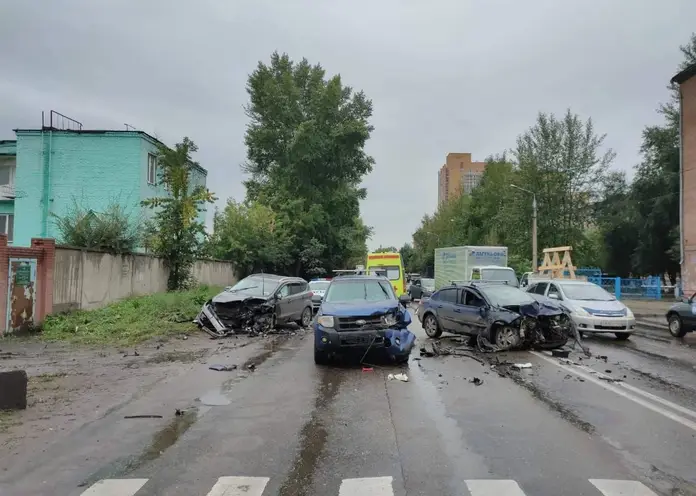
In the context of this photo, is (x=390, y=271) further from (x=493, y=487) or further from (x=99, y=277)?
(x=493, y=487)

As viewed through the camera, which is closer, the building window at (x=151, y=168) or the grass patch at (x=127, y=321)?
the grass patch at (x=127, y=321)

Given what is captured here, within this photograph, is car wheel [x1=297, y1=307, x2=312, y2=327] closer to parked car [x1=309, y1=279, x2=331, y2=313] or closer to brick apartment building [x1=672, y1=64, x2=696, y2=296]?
parked car [x1=309, y1=279, x2=331, y2=313]

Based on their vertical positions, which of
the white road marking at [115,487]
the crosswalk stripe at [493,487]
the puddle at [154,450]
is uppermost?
the crosswalk stripe at [493,487]

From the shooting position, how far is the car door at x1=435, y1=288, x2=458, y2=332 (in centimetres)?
1398

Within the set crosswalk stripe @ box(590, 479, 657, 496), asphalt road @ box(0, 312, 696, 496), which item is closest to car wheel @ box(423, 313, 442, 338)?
asphalt road @ box(0, 312, 696, 496)

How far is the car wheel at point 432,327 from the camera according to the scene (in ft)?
48.7

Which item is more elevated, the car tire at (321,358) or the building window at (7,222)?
the building window at (7,222)

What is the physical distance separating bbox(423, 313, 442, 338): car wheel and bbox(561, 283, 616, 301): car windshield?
12.8 ft

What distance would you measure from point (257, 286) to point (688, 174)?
2491cm

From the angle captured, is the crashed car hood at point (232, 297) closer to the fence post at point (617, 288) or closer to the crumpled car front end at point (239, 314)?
the crumpled car front end at point (239, 314)

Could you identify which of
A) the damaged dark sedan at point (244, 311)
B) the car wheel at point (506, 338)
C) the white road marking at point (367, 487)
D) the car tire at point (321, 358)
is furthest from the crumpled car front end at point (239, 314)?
the white road marking at point (367, 487)

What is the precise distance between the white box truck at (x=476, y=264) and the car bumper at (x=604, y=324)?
1045 cm

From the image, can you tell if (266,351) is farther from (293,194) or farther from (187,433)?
(293,194)

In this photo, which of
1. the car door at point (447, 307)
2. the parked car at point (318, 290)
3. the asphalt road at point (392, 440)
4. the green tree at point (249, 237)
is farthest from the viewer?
the green tree at point (249, 237)
